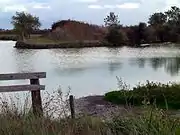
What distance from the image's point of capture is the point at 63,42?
87.9m

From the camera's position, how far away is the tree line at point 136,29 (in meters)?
87.8

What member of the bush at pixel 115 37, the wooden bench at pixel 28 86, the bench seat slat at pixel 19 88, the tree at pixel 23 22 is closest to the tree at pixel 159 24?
the bush at pixel 115 37

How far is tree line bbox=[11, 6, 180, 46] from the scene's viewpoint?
87.8m

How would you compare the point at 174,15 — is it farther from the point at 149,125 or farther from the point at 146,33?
the point at 149,125

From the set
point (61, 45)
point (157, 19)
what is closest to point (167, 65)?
point (61, 45)

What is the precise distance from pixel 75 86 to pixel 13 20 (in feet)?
248

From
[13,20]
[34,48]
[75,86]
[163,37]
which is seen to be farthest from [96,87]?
[13,20]

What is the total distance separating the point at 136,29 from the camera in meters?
92.2

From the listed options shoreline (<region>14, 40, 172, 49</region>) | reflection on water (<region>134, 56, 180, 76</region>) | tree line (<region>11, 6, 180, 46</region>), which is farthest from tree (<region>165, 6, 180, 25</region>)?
reflection on water (<region>134, 56, 180, 76</region>)

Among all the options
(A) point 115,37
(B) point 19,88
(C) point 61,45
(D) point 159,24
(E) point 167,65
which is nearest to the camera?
(B) point 19,88

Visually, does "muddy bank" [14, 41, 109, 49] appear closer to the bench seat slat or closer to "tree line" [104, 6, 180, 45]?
"tree line" [104, 6, 180, 45]

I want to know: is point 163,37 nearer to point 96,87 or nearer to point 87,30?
point 87,30

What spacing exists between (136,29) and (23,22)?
2532cm

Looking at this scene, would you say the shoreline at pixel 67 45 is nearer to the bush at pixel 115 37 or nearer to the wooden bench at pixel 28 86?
the bush at pixel 115 37
